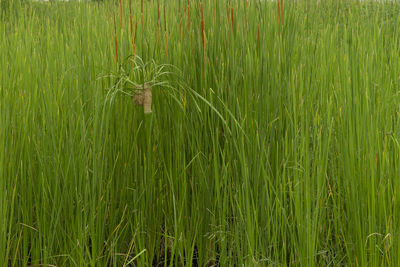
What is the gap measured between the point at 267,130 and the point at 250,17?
63 centimetres

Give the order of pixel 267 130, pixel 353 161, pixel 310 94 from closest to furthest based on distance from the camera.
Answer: pixel 353 161, pixel 267 130, pixel 310 94

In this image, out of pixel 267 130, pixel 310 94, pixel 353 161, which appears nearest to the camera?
pixel 353 161

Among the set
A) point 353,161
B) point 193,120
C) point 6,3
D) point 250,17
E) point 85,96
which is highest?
point 6,3

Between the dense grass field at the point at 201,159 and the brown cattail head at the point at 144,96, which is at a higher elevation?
the brown cattail head at the point at 144,96

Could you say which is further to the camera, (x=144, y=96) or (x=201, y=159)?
(x=201, y=159)

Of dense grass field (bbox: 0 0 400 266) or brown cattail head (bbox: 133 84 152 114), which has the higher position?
brown cattail head (bbox: 133 84 152 114)

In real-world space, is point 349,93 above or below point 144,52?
below

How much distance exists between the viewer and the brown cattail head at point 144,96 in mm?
1305

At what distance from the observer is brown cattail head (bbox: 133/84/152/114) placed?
4.28 feet

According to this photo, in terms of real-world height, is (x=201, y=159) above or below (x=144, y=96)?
below

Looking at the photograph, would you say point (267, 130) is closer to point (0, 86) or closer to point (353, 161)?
point (353, 161)

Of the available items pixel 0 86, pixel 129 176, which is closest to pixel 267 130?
pixel 129 176

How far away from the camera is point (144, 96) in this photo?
1331 millimetres

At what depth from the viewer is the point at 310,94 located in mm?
1564
